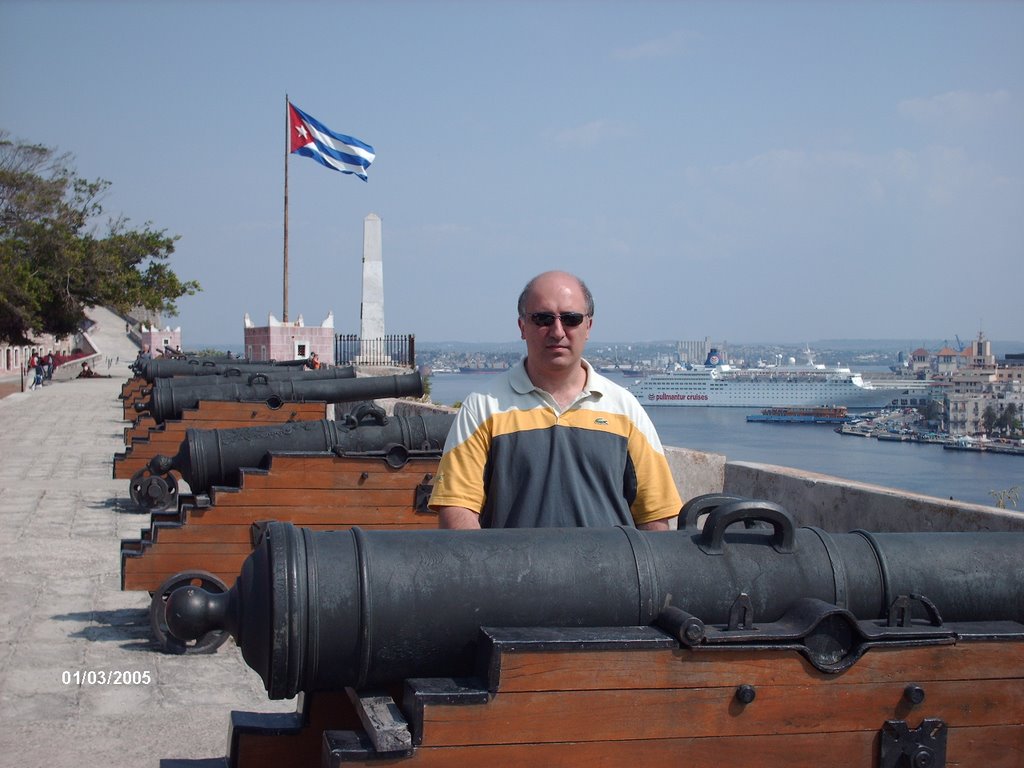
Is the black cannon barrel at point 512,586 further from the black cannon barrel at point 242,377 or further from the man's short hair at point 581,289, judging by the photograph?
the black cannon barrel at point 242,377

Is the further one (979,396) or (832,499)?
(979,396)

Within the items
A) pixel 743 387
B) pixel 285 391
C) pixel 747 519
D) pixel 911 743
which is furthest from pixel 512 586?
pixel 743 387

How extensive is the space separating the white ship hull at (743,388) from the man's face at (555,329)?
118 feet

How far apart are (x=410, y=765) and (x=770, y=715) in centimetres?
65

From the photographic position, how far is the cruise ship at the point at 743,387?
129 feet

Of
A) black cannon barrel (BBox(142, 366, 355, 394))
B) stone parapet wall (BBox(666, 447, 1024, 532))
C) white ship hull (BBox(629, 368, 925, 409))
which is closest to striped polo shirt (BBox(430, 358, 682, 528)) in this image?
stone parapet wall (BBox(666, 447, 1024, 532))

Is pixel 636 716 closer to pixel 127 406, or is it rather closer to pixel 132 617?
pixel 132 617

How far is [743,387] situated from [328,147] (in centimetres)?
2345

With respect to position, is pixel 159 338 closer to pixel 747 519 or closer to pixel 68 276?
pixel 68 276

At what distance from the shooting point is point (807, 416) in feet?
100.0

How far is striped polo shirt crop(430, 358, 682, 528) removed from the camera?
249 centimetres
